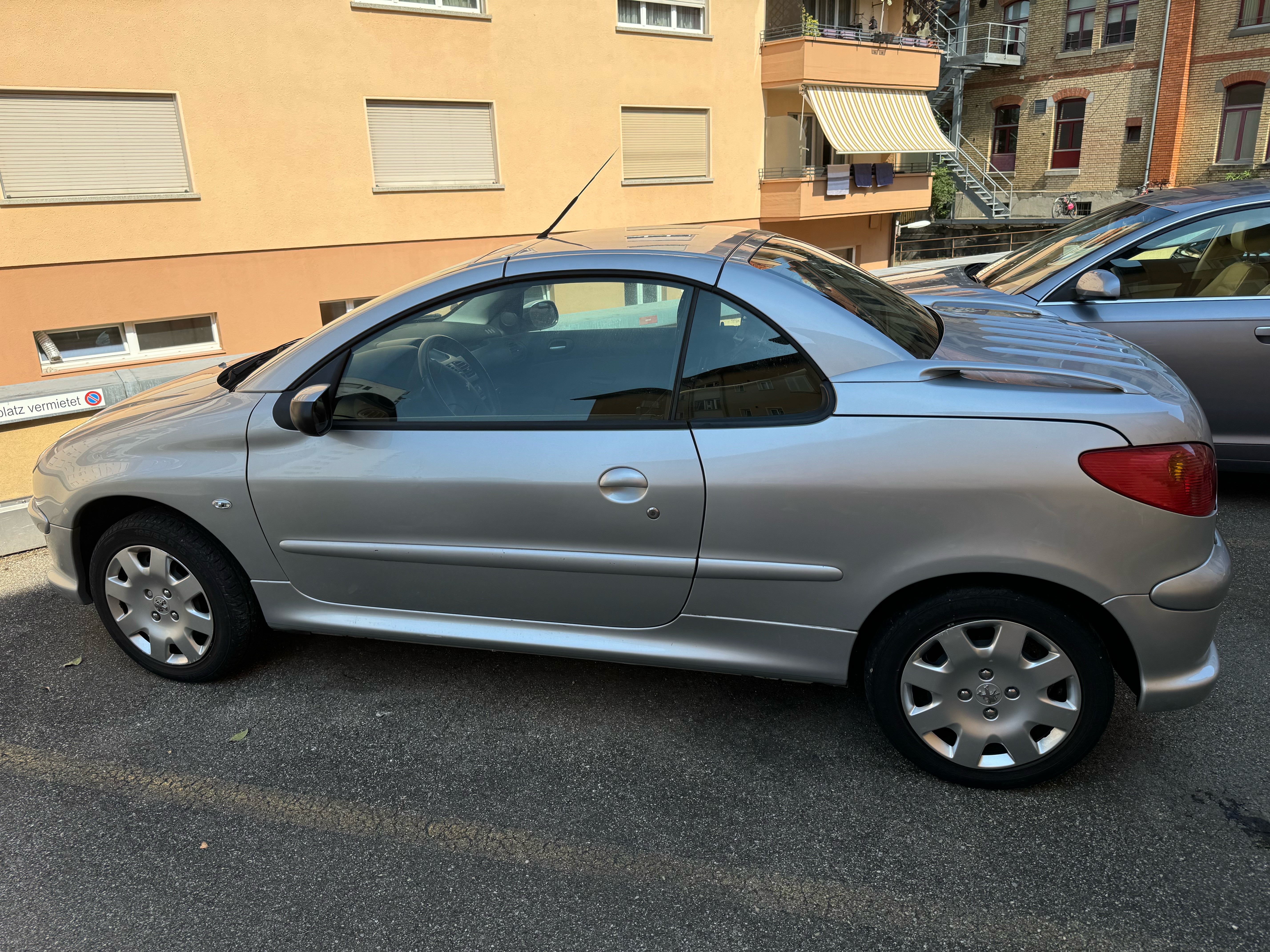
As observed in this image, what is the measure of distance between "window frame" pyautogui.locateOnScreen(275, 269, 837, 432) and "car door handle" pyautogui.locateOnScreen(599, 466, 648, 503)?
14cm

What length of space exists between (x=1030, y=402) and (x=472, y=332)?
5.83ft

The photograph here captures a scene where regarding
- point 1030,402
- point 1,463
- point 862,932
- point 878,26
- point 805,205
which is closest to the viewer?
point 862,932

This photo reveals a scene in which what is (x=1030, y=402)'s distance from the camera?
7.99 ft

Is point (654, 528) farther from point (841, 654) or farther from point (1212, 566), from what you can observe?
point (1212, 566)

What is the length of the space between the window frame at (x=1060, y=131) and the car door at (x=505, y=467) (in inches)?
1264

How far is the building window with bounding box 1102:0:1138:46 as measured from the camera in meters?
27.5

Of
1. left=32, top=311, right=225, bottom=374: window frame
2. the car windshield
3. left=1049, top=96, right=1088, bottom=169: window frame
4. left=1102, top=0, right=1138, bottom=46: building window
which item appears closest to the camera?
the car windshield

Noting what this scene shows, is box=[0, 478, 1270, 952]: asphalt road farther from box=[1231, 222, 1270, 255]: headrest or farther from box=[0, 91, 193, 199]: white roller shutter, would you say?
box=[0, 91, 193, 199]: white roller shutter

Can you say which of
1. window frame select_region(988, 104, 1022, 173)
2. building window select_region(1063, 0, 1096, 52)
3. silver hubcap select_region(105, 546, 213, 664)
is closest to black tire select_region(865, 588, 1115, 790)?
Answer: silver hubcap select_region(105, 546, 213, 664)

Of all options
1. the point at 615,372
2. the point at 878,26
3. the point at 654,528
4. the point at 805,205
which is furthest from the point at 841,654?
the point at 878,26

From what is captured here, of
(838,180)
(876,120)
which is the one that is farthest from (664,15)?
(876,120)

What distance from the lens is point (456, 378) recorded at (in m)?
3.00

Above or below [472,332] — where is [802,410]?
below

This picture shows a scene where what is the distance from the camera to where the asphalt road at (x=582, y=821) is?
225 centimetres
